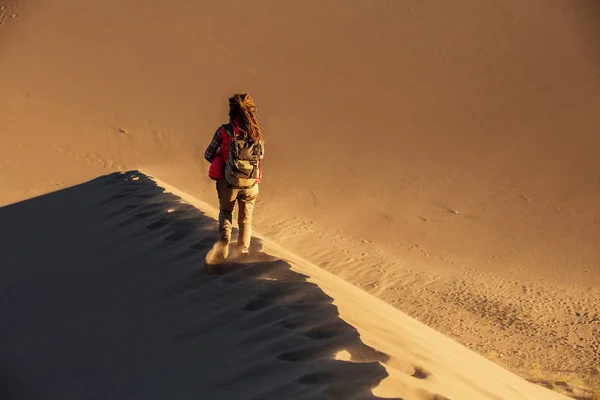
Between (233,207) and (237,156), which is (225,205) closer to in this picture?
(233,207)

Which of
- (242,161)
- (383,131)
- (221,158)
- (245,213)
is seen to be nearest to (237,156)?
(242,161)

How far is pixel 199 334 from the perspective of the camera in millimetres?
5848

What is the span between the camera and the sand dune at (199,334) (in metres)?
4.89

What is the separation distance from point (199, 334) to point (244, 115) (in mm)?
1758

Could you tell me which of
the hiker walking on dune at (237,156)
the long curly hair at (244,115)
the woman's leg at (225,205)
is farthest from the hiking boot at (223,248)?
the long curly hair at (244,115)

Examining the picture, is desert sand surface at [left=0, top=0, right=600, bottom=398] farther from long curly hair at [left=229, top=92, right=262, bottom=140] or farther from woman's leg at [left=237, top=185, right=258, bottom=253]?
long curly hair at [left=229, top=92, right=262, bottom=140]

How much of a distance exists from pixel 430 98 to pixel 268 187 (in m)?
5.08

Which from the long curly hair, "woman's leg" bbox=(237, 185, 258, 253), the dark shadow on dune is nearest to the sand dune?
the dark shadow on dune

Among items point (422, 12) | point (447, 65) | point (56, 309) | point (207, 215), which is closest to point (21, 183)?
point (207, 215)

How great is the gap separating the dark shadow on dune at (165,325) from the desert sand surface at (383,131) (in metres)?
2.99

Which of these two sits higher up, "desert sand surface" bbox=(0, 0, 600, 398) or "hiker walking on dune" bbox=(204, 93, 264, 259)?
"desert sand surface" bbox=(0, 0, 600, 398)

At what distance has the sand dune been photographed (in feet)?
16.0

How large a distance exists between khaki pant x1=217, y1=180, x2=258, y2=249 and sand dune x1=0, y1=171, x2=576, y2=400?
0.24 meters

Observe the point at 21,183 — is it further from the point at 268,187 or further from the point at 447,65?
the point at 447,65
